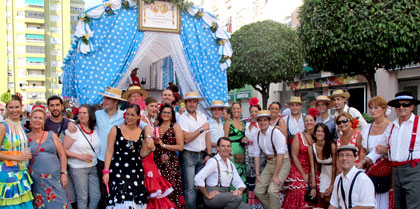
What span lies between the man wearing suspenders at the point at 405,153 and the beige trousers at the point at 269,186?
5.02ft

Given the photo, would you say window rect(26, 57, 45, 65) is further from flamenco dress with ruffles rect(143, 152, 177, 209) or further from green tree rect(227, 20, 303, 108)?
flamenco dress with ruffles rect(143, 152, 177, 209)

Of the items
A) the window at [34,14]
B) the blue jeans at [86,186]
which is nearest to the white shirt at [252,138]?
the blue jeans at [86,186]

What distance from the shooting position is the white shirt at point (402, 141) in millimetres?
4145

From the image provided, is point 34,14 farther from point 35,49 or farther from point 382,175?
point 382,175

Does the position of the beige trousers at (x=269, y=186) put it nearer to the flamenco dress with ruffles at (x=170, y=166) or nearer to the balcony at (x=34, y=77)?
the flamenco dress with ruffles at (x=170, y=166)

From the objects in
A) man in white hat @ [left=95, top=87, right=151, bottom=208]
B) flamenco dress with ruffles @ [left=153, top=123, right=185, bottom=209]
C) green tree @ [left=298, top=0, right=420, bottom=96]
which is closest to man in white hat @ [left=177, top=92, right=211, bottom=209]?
flamenco dress with ruffles @ [left=153, top=123, right=185, bottom=209]

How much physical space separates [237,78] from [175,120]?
1154 cm

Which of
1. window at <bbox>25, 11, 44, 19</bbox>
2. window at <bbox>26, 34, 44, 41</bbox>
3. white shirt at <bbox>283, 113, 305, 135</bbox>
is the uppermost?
window at <bbox>25, 11, 44, 19</bbox>

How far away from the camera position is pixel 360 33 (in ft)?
26.0

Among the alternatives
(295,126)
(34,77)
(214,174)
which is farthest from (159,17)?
(34,77)

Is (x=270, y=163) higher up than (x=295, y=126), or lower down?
lower down

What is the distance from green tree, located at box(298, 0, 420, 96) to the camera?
7.60m

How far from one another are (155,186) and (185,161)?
94 cm

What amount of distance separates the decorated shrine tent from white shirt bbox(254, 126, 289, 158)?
3.82 meters
